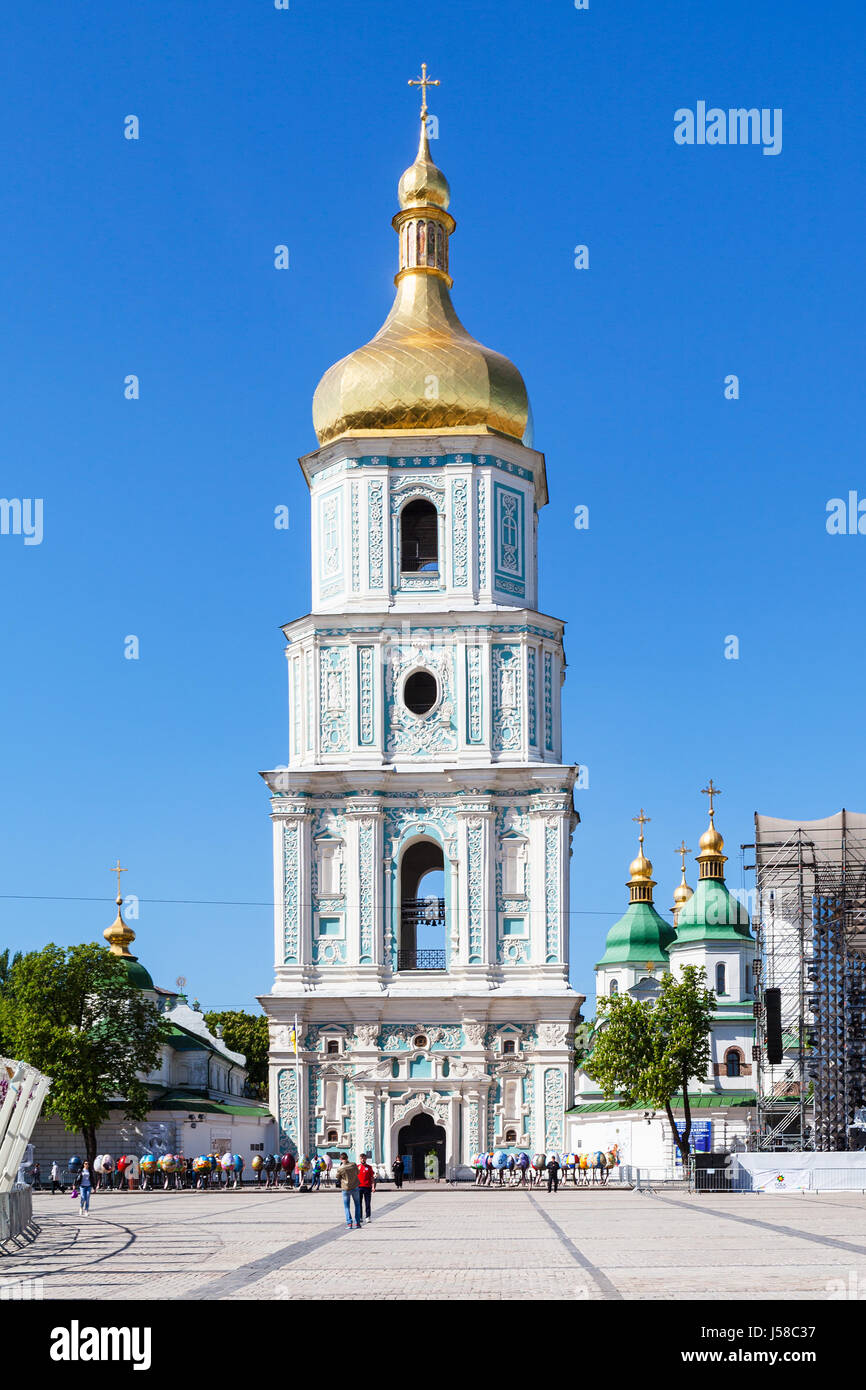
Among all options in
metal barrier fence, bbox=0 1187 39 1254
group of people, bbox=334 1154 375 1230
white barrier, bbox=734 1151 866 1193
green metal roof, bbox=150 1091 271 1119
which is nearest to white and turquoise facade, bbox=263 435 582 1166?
green metal roof, bbox=150 1091 271 1119

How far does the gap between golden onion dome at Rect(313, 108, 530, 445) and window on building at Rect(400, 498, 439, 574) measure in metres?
2.32

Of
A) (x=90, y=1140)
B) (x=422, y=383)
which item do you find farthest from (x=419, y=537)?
(x=90, y=1140)

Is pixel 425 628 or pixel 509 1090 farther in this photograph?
pixel 425 628

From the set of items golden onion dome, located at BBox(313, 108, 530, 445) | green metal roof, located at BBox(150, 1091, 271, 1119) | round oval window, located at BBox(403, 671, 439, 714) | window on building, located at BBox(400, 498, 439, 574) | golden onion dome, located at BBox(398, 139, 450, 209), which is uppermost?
golden onion dome, located at BBox(398, 139, 450, 209)

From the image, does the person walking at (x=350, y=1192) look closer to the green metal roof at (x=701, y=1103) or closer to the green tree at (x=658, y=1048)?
the green tree at (x=658, y=1048)

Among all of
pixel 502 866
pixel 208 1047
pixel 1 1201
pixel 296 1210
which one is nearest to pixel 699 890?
pixel 208 1047

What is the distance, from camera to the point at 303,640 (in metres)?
55.7

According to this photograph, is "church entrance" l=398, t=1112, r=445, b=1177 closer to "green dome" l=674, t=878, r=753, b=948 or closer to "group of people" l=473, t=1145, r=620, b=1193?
"group of people" l=473, t=1145, r=620, b=1193

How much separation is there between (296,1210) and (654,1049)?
18.3 meters

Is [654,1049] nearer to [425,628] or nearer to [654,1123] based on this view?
[654,1123]

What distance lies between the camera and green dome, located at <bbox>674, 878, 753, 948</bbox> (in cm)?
8269

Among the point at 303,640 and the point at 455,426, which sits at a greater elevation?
the point at 455,426

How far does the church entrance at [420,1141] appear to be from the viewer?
51688 mm
